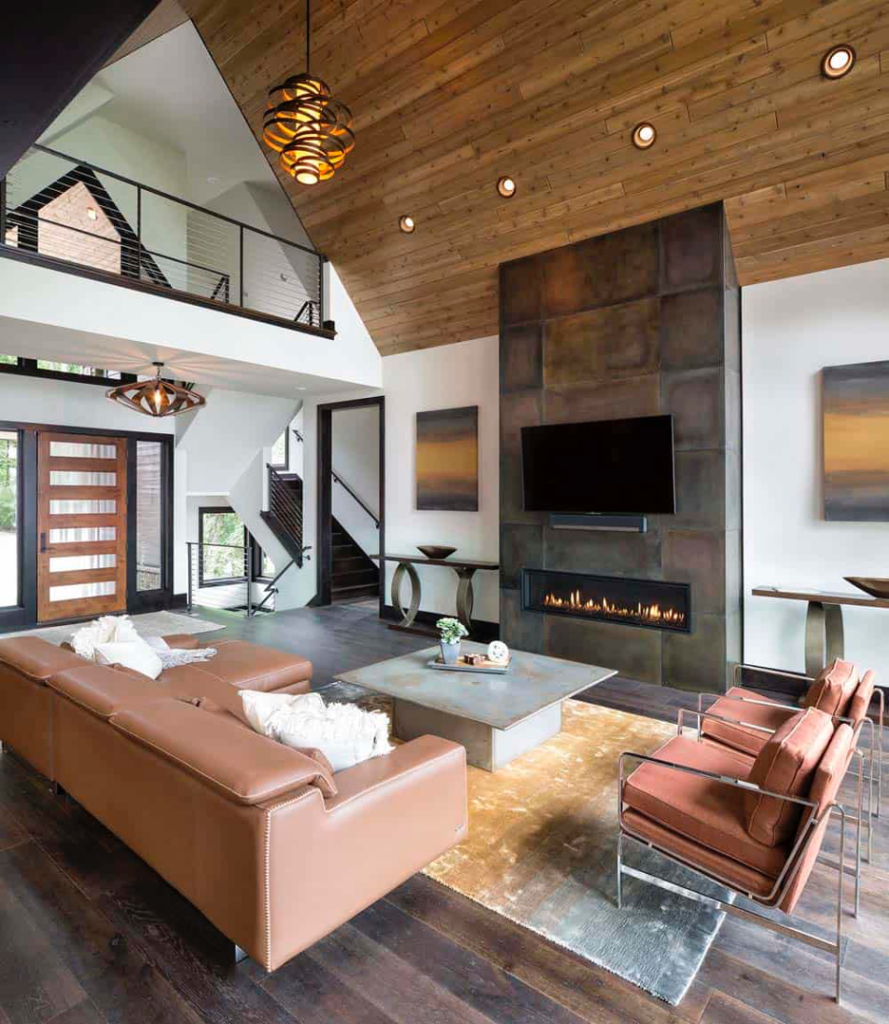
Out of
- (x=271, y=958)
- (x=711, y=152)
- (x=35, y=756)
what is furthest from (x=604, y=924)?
(x=711, y=152)

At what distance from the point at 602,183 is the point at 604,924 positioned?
16.1 ft

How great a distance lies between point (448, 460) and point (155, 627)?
13.0 ft

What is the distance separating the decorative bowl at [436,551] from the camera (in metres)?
6.95

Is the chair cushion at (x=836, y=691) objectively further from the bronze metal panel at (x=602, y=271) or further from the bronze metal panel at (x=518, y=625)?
the bronze metal panel at (x=602, y=271)

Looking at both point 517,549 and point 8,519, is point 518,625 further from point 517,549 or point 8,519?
point 8,519

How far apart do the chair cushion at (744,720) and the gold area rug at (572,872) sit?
62 centimetres

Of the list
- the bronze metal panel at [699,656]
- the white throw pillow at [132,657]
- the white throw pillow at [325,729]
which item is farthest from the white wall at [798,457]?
the white throw pillow at [132,657]

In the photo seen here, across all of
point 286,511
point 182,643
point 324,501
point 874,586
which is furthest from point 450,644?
point 286,511

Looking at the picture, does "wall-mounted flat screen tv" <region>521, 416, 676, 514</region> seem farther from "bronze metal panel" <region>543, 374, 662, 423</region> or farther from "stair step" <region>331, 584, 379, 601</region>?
"stair step" <region>331, 584, 379, 601</region>

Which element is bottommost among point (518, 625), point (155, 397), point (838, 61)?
point (518, 625)

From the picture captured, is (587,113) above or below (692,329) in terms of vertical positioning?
above

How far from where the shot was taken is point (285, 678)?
13.2 ft

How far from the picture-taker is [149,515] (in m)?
8.23

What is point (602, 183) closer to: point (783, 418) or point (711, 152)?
point (711, 152)
